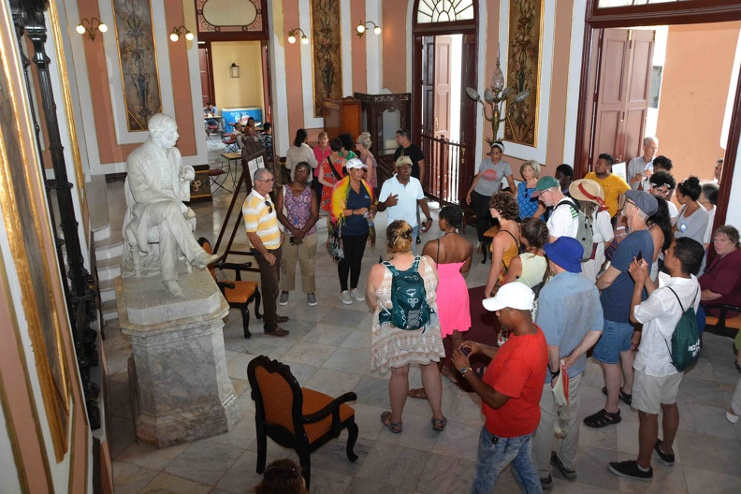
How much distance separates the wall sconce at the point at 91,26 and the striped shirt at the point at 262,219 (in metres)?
6.09

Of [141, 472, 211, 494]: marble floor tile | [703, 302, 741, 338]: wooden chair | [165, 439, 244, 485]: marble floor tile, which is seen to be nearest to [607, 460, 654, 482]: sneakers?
[703, 302, 741, 338]: wooden chair

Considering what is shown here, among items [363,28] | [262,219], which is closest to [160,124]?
[262,219]

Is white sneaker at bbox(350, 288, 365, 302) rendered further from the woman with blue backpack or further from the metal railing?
the metal railing

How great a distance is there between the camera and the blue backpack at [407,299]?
13.1 feet

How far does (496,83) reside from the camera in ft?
28.0

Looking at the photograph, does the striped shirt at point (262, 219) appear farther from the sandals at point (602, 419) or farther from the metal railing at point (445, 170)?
the metal railing at point (445, 170)

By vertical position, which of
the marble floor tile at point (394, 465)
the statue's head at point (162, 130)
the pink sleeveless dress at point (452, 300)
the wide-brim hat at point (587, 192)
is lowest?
the marble floor tile at point (394, 465)

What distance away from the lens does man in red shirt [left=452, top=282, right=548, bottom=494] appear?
304 cm

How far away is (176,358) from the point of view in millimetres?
4395

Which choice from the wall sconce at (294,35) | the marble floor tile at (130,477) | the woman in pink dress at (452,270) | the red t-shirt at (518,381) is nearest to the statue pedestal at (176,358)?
the marble floor tile at (130,477)

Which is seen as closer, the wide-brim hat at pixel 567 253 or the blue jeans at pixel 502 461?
the blue jeans at pixel 502 461

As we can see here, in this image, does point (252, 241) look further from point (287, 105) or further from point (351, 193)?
point (287, 105)

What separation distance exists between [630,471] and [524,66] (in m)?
5.94

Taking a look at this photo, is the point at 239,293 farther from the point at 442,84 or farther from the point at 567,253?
the point at 442,84
